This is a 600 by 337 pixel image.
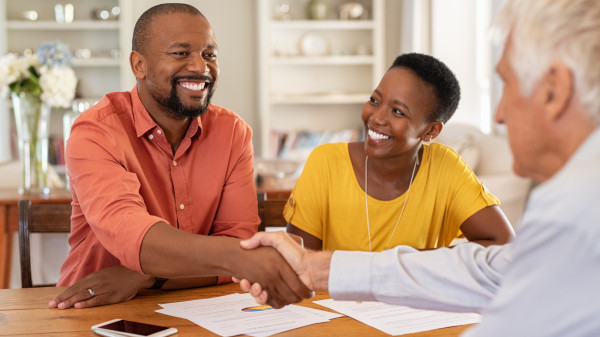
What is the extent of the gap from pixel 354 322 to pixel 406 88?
814 millimetres

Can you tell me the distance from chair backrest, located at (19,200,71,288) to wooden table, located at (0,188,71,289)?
4.24 feet

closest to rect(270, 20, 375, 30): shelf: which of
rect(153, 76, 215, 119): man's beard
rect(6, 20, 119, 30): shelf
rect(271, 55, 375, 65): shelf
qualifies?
rect(271, 55, 375, 65): shelf

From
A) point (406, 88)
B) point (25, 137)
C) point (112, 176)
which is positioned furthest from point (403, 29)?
point (112, 176)

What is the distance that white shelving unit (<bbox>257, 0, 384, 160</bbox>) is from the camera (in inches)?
260

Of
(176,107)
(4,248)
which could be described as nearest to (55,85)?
(4,248)

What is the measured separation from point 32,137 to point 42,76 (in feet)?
1.00

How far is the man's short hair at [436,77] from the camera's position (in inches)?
81.7

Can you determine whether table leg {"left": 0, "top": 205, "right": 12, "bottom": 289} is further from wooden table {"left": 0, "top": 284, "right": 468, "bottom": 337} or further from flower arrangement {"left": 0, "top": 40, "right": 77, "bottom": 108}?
wooden table {"left": 0, "top": 284, "right": 468, "bottom": 337}

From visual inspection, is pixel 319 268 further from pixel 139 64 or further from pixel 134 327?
pixel 139 64

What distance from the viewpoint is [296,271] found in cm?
156

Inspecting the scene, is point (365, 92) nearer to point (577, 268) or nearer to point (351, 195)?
point (351, 195)

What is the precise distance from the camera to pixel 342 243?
212cm

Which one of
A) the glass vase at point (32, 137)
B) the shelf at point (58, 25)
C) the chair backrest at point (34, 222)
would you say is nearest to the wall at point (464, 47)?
the shelf at point (58, 25)

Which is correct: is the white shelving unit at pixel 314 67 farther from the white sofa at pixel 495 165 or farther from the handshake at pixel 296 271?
the handshake at pixel 296 271
